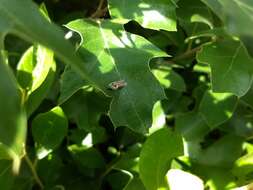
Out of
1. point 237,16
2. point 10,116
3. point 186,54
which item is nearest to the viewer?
point 10,116

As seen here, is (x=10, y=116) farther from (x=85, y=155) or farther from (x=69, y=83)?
(x=85, y=155)

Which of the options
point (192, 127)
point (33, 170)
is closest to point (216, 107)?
point (192, 127)

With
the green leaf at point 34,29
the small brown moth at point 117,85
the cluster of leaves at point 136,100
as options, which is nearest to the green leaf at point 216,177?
the cluster of leaves at point 136,100

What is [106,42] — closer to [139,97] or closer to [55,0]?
[139,97]

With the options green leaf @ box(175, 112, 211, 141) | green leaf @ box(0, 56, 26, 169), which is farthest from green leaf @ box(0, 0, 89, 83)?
green leaf @ box(175, 112, 211, 141)

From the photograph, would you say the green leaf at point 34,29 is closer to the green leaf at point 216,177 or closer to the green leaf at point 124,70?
the green leaf at point 124,70
